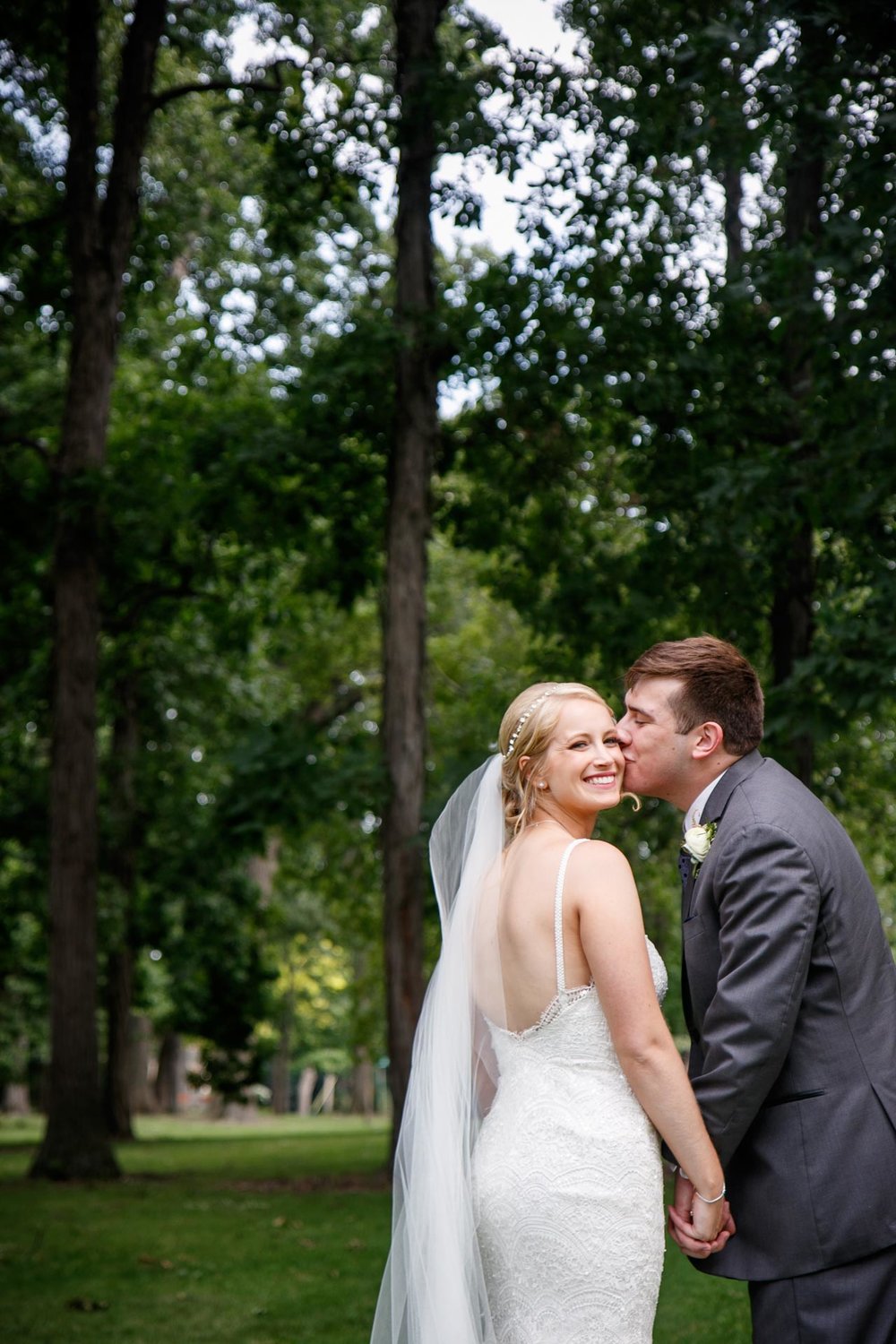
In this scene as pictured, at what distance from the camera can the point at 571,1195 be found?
3688 mm

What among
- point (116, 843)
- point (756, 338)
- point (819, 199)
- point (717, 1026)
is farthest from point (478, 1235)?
point (116, 843)

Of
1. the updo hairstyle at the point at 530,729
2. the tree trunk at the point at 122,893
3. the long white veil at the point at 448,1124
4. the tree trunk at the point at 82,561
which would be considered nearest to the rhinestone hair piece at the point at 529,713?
the updo hairstyle at the point at 530,729

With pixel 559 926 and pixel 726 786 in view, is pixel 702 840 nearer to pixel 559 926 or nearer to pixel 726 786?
pixel 726 786

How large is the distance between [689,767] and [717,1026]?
76cm

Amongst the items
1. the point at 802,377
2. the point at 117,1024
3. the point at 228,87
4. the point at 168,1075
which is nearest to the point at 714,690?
the point at 802,377

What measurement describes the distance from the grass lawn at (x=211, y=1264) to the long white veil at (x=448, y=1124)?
3854 millimetres

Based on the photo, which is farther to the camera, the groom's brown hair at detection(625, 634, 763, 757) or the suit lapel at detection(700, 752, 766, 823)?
the groom's brown hair at detection(625, 634, 763, 757)

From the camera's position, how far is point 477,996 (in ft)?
13.3

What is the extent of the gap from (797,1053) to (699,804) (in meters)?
0.73

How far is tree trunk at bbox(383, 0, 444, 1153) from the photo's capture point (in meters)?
12.9

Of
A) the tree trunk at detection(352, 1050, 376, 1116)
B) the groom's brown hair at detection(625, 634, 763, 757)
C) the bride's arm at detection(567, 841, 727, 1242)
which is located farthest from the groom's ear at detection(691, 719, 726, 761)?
the tree trunk at detection(352, 1050, 376, 1116)

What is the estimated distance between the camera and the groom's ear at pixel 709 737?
3928 millimetres

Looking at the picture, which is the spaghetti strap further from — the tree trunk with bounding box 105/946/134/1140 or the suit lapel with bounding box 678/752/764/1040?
the tree trunk with bounding box 105/946/134/1140

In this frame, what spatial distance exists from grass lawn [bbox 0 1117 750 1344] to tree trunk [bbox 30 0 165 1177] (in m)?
0.93
